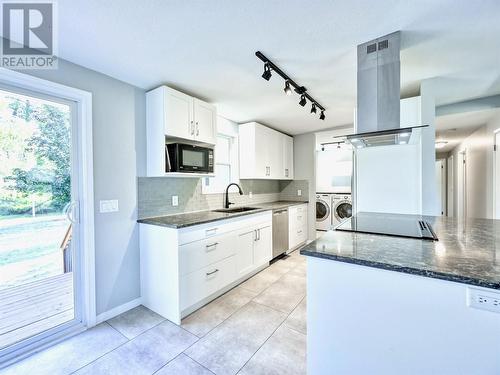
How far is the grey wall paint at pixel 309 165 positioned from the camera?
460cm

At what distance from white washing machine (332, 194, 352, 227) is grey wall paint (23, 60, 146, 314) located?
4.99 m

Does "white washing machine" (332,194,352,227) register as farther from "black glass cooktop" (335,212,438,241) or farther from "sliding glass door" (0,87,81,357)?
"sliding glass door" (0,87,81,357)

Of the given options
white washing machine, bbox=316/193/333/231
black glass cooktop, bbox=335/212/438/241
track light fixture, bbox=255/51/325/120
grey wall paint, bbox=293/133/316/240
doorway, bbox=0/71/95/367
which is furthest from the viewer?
white washing machine, bbox=316/193/333/231

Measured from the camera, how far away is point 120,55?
187 cm

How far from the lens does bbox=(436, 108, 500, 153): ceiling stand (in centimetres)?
318

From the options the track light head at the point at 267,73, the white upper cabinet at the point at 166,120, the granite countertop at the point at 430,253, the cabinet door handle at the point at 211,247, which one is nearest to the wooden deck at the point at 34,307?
the cabinet door handle at the point at 211,247

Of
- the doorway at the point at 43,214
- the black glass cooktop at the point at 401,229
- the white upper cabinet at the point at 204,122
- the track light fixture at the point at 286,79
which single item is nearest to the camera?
the black glass cooktop at the point at 401,229

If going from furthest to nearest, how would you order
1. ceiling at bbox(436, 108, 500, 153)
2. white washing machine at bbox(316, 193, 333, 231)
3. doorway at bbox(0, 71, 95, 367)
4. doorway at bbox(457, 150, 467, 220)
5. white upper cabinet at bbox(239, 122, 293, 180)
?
white washing machine at bbox(316, 193, 333, 231), doorway at bbox(457, 150, 467, 220), white upper cabinet at bbox(239, 122, 293, 180), ceiling at bbox(436, 108, 500, 153), doorway at bbox(0, 71, 95, 367)

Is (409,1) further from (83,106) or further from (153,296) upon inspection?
(153,296)

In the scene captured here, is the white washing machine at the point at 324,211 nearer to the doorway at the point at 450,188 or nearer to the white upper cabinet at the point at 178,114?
the doorway at the point at 450,188

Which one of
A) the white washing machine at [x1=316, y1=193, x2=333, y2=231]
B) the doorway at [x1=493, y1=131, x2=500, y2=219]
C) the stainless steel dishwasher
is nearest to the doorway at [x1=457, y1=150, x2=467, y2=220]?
the doorway at [x1=493, y1=131, x2=500, y2=219]

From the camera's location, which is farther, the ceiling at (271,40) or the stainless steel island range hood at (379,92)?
the stainless steel island range hood at (379,92)

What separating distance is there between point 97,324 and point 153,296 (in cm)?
50

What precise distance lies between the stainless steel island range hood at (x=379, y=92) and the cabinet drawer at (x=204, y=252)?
1.67m
